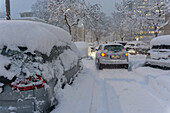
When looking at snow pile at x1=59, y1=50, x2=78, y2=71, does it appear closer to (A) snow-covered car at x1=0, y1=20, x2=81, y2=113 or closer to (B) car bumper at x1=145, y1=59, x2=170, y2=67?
(A) snow-covered car at x1=0, y1=20, x2=81, y2=113

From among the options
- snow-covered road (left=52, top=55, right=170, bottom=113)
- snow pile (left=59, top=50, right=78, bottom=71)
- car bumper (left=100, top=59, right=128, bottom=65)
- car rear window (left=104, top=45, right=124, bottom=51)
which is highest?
car rear window (left=104, top=45, right=124, bottom=51)

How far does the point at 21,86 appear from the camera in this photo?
7.72 ft

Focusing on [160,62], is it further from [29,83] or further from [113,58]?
[29,83]

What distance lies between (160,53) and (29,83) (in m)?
6.26

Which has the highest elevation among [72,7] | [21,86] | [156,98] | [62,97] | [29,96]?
[72,7]

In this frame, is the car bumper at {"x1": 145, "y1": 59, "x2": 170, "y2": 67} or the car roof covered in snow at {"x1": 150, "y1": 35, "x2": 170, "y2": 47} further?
the car roof covered in snow at {"x1": 150, "y1": 35, "x2": 170, "y2": 47}

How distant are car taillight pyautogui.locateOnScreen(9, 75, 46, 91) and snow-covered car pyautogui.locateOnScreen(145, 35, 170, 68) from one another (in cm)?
586

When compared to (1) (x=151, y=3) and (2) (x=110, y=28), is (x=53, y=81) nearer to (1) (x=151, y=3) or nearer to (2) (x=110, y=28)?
(1) (x=151, y=3)

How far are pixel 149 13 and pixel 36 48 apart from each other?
20.1m

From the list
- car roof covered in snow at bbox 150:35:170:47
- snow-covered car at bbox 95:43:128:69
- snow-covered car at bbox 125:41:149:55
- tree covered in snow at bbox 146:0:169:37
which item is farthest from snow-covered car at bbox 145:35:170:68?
tree covered in snow at bbox 146:0:169:37

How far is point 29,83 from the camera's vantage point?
7.91 ft

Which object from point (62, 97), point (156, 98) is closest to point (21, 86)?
point (62, 97)

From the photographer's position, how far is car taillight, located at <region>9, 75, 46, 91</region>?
91.9 inches

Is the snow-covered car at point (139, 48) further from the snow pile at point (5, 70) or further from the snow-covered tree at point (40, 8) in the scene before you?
the snow-covered tree at point (40, 8)
